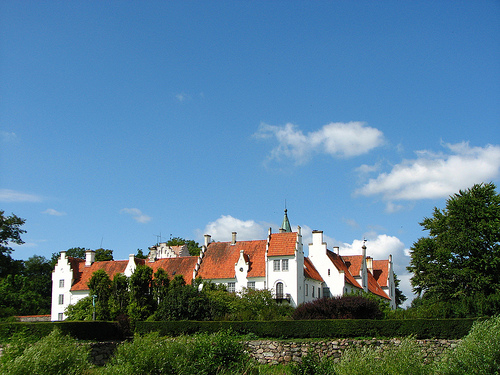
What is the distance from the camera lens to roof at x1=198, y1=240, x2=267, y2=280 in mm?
52156

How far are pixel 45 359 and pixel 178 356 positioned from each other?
5.35 meters

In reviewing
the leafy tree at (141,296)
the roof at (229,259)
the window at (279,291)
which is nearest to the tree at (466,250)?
the window at (279,291)

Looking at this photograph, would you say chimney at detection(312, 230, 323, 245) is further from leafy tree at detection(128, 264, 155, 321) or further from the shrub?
the shrub

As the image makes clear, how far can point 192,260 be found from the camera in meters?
56.6

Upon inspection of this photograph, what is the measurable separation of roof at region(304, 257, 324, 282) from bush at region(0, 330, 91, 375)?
34105 mm

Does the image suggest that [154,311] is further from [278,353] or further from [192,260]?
[278,353]

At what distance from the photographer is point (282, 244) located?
5166cm

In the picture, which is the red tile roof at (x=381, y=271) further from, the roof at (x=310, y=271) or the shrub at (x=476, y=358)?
the shrub at (x=476, y=358)

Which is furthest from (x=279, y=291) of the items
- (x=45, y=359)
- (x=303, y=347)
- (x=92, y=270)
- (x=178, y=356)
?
(x=45, y=359)

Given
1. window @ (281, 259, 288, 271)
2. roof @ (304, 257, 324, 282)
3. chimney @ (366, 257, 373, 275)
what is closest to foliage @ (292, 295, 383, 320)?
window @ (281, 259, 288, 271)

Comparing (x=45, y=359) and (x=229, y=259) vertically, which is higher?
(x=229, y=259)

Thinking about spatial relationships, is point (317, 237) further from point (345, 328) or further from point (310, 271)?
point (345, 328)

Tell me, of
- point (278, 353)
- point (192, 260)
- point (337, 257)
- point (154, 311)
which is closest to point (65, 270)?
point (192, 260)

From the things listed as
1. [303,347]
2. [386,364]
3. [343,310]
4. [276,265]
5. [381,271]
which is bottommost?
[303,347]
